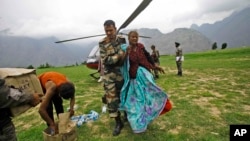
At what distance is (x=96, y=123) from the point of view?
5.79m

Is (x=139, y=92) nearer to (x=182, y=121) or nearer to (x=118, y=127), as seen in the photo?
(x=118, y=127)

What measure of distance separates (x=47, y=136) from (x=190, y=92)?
591 centimetres

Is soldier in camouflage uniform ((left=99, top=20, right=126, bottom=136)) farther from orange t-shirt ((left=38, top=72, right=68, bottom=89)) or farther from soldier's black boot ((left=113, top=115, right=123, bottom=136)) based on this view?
orange t-shirt ((left=38, top=72, right=68, bottom=89))

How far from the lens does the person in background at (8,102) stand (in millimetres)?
2703

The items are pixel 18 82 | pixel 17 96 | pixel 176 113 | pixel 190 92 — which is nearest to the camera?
pixel 17 96

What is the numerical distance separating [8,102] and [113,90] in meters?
2.56

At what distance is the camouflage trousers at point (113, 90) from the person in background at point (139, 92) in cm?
13

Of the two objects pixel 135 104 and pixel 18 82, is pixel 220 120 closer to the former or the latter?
pixel 135 104

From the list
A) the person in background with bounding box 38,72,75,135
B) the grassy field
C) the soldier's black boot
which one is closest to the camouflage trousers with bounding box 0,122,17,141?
the person in background with bounding box 38,72,75,135

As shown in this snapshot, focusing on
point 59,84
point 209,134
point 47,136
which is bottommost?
point 209,134

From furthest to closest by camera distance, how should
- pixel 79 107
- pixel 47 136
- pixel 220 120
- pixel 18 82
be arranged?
pixel 79 107 < pixel 220 120 < pixel 47 136 < pixel 18 82

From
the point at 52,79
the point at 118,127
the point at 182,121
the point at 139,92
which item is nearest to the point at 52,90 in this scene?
the point at 52,79

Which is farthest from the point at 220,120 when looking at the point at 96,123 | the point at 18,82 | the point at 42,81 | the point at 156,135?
the point at 18,82

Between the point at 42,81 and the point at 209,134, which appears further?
the point at 209,134
